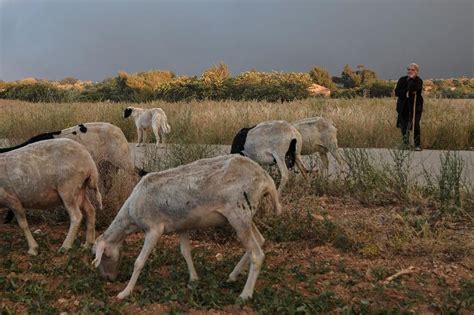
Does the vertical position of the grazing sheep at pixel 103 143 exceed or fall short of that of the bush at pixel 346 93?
it exceeds it

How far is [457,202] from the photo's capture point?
24.0 ft

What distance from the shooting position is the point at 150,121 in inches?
694

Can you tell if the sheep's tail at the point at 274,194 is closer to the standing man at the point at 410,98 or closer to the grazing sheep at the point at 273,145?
the grazing sheep at the point at 273,145

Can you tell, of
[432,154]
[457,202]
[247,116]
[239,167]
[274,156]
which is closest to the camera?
[239,167]

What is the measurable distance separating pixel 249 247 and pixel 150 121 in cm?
1338

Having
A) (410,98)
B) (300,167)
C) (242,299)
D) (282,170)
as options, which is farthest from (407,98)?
(242,299)

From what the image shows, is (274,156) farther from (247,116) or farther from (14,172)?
(247,116)

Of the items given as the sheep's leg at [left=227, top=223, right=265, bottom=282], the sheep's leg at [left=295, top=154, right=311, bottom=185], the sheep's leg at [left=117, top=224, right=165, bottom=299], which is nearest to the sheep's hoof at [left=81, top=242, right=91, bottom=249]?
the sheep's leg at [left=117, top=224, right=165, bottom=299]

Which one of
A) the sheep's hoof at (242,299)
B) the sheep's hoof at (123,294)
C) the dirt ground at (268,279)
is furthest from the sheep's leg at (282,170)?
the sheep's hoof at (123,294)

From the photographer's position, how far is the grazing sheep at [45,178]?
618 centimetres

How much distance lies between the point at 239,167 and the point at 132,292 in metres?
1.58

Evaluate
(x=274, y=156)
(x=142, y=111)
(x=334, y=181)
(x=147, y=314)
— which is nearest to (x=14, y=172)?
(x=147, y=314)

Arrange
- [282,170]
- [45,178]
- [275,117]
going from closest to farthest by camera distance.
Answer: [45,178] < [282,170] < [275,117]

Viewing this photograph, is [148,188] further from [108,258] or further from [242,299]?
[242,299]
